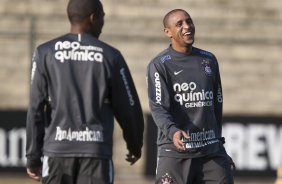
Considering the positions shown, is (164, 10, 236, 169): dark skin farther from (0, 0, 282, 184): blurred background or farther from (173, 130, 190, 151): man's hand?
(0, 0, 282, 184): blurred background

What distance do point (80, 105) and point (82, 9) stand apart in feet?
1.85

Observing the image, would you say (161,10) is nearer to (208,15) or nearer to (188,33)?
(208,15)

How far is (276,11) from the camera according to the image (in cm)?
1706

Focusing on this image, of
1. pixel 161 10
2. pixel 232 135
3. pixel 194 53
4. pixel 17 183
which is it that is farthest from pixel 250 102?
pixel 194 53

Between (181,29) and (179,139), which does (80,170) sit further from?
(181,29)

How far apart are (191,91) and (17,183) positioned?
25.8ft

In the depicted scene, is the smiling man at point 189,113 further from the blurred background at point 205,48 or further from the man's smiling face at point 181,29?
the blurred background at point 205,48

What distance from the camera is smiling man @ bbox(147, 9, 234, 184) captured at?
7.75 m

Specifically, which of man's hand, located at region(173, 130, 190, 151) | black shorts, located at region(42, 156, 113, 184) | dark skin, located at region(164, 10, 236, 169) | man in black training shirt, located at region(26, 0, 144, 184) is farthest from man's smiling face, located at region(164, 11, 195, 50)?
black shorts, located at region(42, 156, 113, 184)

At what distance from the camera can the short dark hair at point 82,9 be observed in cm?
626

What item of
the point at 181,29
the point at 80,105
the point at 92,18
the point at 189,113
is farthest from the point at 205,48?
the point at 80,105

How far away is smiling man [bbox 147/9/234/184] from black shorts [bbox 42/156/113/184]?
1484mm

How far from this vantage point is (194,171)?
781 cm

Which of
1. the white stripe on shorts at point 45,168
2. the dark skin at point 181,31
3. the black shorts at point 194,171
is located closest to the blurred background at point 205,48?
the dark skin at point 181,31
